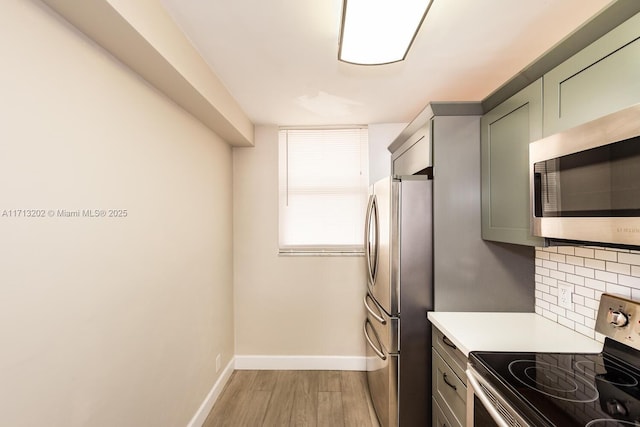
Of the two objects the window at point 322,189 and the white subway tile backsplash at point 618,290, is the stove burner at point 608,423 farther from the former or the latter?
the window at point 322,189

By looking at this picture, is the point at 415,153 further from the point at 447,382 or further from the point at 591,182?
the point at 447,382

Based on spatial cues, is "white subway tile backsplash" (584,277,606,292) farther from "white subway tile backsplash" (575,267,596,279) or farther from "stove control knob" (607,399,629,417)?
"stove control knob" (607,399,629,417)

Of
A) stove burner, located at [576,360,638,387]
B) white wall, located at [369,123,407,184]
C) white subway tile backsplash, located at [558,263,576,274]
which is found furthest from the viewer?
white wall, located at [369,123,407,184]

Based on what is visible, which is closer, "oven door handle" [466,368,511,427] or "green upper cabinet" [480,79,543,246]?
"oven door handle" [466,368,511,427]

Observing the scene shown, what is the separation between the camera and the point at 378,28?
1.22 m

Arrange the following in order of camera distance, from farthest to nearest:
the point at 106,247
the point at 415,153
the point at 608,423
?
the point at 415,153, the point at 106,247, the point at 608,423

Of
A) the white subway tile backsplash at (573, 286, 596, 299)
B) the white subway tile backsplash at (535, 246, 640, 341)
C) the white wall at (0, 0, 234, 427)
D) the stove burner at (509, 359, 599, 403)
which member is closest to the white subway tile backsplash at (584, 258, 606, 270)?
the white subway tile backsplash at (535, 246, 640, 341)

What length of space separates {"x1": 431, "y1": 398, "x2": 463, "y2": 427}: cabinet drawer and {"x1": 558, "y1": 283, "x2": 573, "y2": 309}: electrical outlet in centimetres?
83

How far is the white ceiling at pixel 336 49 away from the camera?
1.31 meters

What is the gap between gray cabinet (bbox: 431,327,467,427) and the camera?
1379mm

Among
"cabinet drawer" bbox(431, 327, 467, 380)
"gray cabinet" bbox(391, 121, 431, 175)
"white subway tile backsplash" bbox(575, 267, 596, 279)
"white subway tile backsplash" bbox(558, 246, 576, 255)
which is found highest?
"gray cabinet" bbox(391, 121, 431, 175)

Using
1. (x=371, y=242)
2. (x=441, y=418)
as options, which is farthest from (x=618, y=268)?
(x=371, y=242)

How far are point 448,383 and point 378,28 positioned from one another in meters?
1.70

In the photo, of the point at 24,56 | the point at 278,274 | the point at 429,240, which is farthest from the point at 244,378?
the point at 24,56
